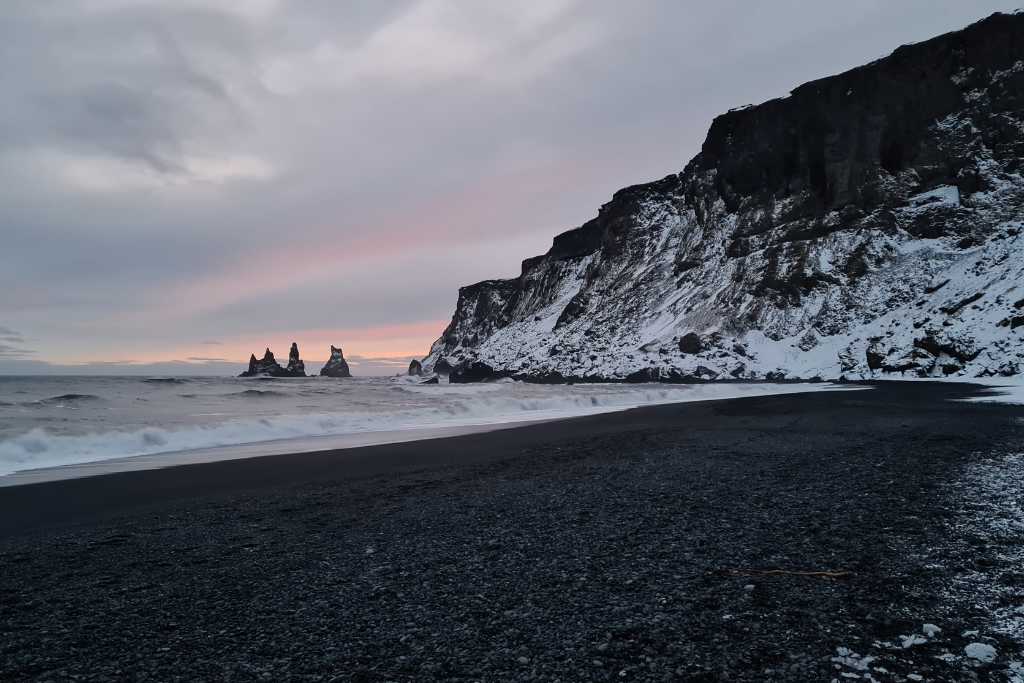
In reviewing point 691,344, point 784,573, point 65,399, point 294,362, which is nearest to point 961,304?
point 691,344

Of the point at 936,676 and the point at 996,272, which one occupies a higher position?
the point at 996,272

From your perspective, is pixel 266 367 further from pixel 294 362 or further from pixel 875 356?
pixel 875 356

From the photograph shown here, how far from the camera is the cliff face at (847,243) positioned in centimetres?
3922

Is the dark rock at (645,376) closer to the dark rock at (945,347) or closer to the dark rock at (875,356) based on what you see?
the dark rock at (875,356)

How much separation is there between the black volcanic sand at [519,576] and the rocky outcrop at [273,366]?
5705 inches

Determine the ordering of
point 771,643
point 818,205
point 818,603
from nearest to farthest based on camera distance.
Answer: point 771,643
point 818,603
point 818,205

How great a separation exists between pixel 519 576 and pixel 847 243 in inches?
2248

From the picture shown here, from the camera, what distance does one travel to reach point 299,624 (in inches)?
142

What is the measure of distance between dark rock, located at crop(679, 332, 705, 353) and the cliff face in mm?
210

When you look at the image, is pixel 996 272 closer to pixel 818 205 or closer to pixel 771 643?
pixel 818 205

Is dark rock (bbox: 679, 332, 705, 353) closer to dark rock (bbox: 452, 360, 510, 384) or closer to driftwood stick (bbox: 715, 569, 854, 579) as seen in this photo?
dark rock (bbox: 452, 360, 510, 384)

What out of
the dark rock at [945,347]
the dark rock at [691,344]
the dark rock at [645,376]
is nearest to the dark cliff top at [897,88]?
the dark rock at [691,344]

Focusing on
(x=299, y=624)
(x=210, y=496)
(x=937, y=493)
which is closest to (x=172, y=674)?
(x=299, y=624)

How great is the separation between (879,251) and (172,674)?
189 ft
